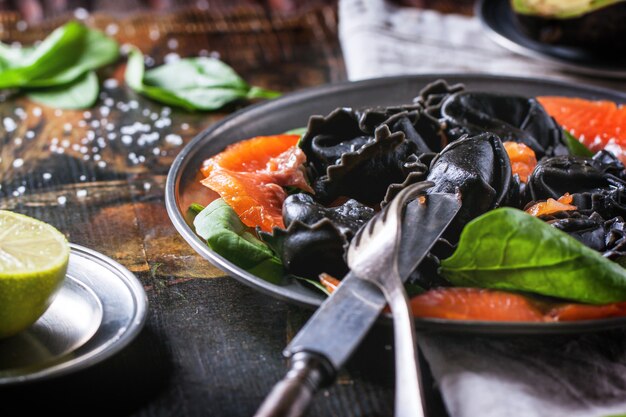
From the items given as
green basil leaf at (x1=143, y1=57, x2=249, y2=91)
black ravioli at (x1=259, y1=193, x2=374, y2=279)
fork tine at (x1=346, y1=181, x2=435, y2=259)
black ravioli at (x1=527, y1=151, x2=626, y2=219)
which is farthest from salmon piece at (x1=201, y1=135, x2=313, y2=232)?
green basil leaf at (x1=143, y1=57, x2=249, y2=91)

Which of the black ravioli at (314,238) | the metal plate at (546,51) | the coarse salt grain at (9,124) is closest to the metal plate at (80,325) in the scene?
the black ravioli at (314,238)

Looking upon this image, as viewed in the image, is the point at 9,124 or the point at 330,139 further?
the point at 9,124

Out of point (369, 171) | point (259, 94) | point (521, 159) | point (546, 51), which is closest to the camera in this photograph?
point (369, 171)

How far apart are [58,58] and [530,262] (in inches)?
72.2

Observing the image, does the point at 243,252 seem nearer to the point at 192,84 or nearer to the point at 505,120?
the point at 505,120

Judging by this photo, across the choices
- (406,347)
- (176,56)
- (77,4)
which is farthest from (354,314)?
(77,4)

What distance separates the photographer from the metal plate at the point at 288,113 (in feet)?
5.01

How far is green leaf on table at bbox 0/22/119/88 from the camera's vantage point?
2527 millimetres

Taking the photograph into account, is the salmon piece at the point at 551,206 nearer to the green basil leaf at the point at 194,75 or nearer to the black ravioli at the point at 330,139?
the black ravioli at the point at 330,139

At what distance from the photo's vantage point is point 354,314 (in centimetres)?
122

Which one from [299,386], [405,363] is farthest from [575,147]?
[299,386]

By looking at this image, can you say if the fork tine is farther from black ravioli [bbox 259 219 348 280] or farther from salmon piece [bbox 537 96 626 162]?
salmon piece [bbox 537 96 626 162]

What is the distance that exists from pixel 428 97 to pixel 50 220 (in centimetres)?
95

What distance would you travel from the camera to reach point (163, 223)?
73.9 inches
